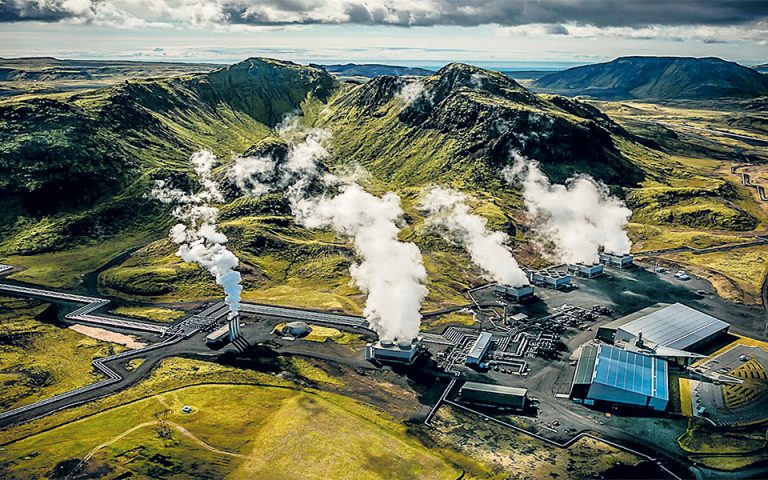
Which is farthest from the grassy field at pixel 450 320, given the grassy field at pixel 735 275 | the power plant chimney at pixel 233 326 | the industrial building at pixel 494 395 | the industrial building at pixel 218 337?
the grassy field at pixel 735 275

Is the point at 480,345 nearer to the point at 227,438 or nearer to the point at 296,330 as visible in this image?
the point at 296,330

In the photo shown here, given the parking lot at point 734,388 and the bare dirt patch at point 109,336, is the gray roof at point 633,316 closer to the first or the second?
the parking lot at point 734,388

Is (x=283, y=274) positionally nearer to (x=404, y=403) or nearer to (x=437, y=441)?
(x=404, y=403)

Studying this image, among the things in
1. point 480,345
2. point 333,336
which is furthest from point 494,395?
point 333,336

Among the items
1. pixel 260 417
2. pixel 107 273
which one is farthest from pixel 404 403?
pixel 107 273

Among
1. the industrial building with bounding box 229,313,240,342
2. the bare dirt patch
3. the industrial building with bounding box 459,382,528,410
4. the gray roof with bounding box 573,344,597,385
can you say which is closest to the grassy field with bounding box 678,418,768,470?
the gray roof with bounding box 573,344,597,385

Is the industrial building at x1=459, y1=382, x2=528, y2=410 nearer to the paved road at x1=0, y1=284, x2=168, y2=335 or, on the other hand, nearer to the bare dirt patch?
the bare dirt patch
